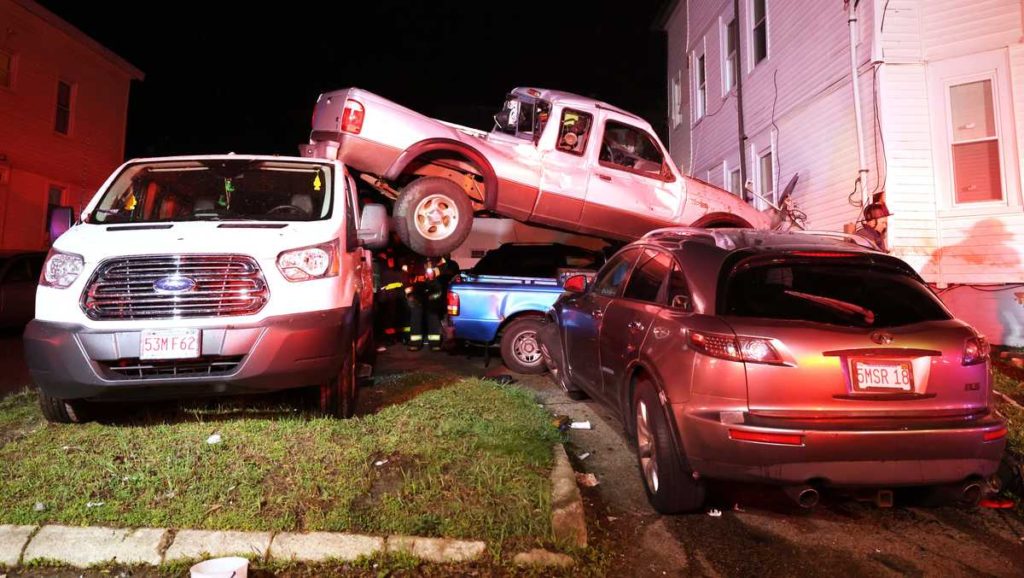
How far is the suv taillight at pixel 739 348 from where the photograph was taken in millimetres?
2762

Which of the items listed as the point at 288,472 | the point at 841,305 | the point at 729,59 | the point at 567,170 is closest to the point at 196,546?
the point at 288,472

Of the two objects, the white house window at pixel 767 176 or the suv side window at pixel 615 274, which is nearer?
the suv side window at pixel 615 274

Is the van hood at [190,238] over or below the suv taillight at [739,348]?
over

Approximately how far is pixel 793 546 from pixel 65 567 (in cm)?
356

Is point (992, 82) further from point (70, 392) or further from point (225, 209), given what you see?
point (70, 392)

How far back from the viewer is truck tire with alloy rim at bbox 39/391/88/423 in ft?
13.4

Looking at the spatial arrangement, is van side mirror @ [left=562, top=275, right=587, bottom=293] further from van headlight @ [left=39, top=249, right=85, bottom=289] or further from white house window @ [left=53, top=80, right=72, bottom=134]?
white house window @ [left=53, top=80, right=72, bottom=134]

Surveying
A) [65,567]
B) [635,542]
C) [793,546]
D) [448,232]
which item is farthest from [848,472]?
[448,232]

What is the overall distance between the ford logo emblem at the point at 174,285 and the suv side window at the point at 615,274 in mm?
3064

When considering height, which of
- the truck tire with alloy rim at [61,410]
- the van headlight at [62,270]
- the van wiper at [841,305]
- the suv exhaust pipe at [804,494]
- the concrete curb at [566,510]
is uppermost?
the van headlight at [62,270]

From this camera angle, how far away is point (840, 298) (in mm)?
3232

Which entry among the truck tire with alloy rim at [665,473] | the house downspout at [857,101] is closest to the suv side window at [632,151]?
the house downspout at [857,101]

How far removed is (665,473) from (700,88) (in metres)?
14.1

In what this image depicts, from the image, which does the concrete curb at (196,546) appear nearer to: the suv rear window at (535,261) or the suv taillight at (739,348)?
the suv taillight at (739,348)
